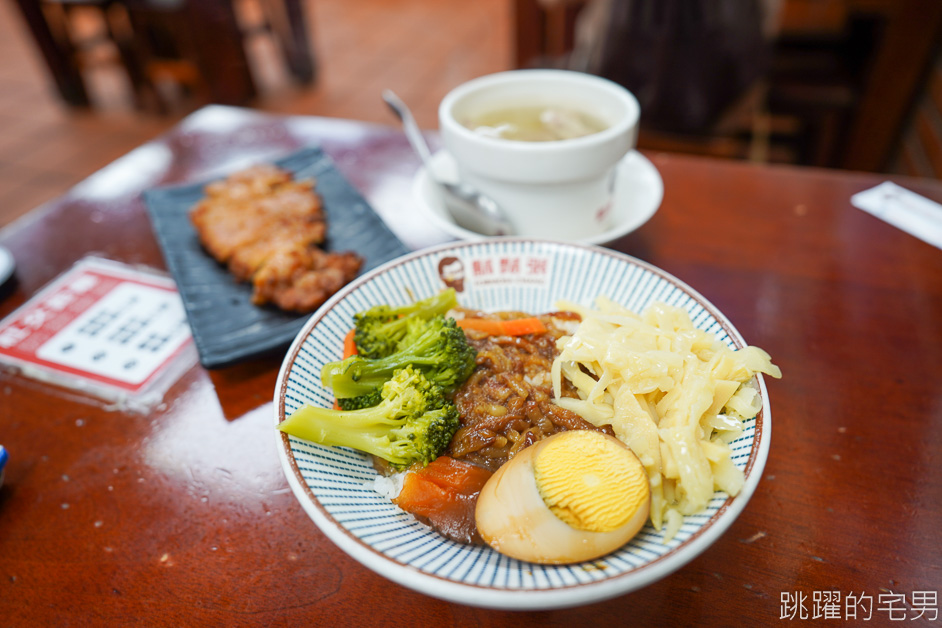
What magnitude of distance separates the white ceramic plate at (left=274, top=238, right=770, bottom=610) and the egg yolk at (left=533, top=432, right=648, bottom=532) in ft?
0.18

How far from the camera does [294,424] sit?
881 mm

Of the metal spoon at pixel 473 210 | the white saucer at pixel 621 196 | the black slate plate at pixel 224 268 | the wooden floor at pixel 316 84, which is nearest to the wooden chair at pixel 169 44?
the wooden floor at pixel 316 84

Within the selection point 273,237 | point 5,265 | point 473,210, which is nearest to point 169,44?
point 5,265

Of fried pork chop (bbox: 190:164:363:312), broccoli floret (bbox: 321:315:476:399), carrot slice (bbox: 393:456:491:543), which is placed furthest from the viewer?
fried pork chop (bbox: 190:164:363:312)

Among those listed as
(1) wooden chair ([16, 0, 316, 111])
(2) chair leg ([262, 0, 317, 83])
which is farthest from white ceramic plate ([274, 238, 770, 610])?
(2) chair leg ([262, 0, 317, 83])

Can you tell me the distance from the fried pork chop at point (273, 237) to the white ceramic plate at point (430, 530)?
362 millimetres

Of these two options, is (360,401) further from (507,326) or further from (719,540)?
(719,540)

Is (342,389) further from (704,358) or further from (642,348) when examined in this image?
(704,358)

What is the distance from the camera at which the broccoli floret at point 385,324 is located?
108cm

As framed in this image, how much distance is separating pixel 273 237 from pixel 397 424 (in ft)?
3.22

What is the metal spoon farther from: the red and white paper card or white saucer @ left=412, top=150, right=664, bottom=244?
the red and white paper card

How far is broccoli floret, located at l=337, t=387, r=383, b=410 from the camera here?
1.01 m

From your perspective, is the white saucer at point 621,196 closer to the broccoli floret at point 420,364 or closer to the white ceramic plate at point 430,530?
the white ceramic plate at point 430,530

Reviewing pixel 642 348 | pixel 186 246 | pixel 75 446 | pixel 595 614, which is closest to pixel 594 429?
pixel 642 348
